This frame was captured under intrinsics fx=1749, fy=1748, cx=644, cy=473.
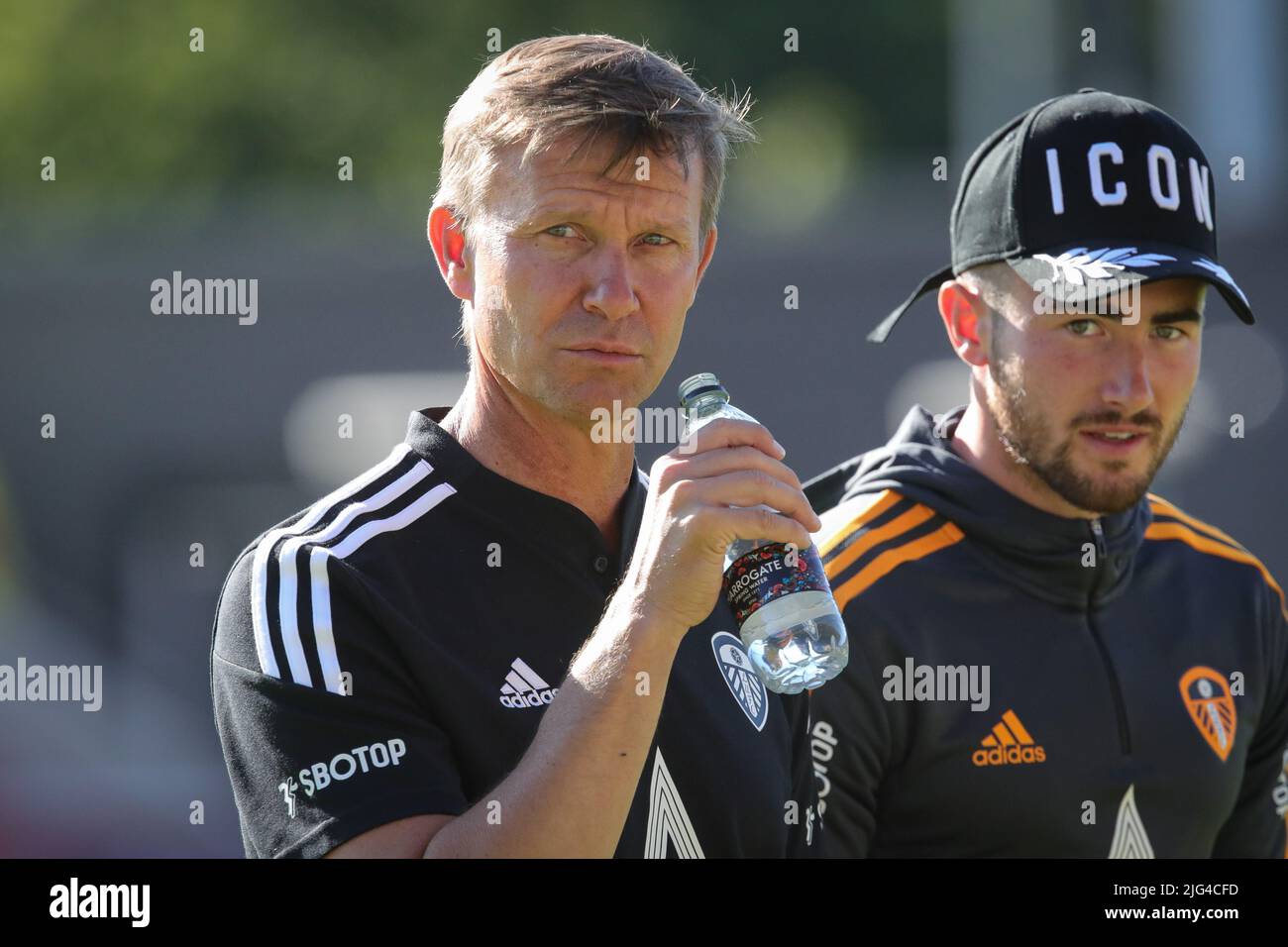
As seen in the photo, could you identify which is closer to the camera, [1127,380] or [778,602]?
[778,602]

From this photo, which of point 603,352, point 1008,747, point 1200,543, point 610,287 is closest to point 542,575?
point 603,352

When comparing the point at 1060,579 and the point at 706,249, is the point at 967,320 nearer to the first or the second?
the point at 1060,579

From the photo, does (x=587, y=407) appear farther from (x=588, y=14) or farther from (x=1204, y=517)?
(x=588, y=14)

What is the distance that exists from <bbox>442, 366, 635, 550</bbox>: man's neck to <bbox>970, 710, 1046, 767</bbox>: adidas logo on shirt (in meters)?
1.09

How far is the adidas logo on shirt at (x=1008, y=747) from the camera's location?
3766mm

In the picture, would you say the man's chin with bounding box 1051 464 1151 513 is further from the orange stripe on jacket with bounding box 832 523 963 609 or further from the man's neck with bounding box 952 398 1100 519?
the orange stripe on jacket with bounding box 832 523 963 609

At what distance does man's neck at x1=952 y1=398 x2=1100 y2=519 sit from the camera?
4098 mm

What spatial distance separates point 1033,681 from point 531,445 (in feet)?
4.68

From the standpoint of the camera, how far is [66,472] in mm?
11742

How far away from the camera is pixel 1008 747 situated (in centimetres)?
379

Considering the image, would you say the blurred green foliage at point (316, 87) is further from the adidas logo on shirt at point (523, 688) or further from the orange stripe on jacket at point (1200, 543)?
the adidas logo on shirt at point (523, 688)
